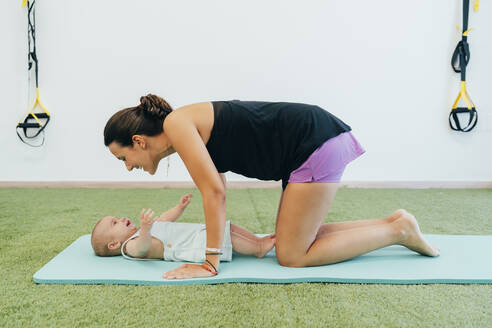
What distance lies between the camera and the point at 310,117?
1593 millimetres

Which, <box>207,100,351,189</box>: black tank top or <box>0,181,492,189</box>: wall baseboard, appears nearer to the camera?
<box>207,100,351,189</box>: black tank top

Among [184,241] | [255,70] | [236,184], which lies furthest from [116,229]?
[255,70]

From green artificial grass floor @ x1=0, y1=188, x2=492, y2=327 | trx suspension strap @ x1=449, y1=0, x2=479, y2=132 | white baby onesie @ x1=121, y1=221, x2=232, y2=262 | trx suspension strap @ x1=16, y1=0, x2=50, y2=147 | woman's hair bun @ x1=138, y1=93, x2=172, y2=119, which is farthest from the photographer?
trx suspension strap @ x1=449, y1=0, x2=479, y2=132

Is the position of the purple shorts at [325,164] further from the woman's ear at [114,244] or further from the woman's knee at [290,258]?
the woman's ear at [114,244]

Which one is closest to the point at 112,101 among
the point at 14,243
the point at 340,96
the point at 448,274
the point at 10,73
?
the point at 10,73

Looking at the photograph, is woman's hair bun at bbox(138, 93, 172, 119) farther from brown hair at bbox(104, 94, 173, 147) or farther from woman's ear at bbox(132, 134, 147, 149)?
woman's ear at bbox(132, 134, 147, 149)

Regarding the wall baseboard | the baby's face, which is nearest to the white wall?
the wall baseboard

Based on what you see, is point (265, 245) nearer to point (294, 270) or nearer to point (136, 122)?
point (294, 270)

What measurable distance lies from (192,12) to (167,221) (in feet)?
7.87

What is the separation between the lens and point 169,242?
1.74m

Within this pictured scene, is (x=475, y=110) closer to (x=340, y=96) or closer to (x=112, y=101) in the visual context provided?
(x=340, y=96)

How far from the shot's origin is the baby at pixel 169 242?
171 cm

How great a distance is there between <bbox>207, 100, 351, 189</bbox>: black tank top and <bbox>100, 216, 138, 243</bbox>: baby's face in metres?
0.55

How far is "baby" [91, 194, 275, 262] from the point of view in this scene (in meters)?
1.71
